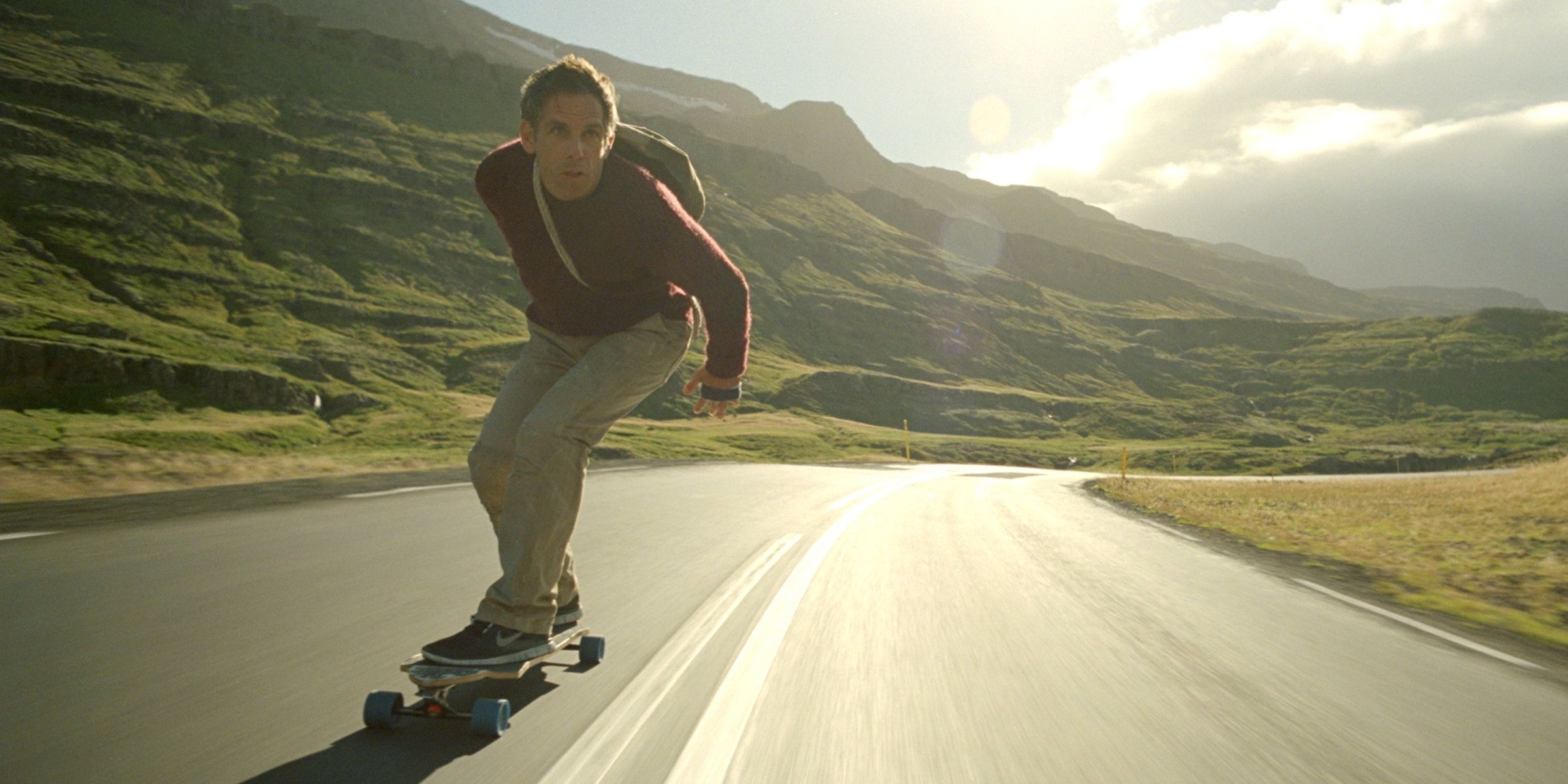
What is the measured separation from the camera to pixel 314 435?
2858 cm

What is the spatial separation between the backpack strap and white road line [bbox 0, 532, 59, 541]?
16.3 feet

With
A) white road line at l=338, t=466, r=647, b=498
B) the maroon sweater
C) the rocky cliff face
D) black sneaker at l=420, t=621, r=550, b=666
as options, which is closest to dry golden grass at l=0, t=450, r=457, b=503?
white road line at l=338, t=466, r=647, b=498

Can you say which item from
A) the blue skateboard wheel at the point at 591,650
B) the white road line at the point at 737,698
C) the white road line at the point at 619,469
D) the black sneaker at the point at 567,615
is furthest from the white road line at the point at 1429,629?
the white road line at the point at 619,469

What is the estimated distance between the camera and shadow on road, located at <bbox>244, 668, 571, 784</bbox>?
2236 mm

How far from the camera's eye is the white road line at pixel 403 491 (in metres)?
9.24

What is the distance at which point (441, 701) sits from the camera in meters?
2.67

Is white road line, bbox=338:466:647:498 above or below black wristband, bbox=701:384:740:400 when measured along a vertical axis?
below

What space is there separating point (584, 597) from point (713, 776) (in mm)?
2512

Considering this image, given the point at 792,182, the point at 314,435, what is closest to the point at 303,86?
the point at 792,182

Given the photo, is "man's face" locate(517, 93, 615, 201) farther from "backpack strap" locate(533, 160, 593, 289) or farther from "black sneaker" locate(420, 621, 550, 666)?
"black sneaker" locate(420, 621, 550, 666)

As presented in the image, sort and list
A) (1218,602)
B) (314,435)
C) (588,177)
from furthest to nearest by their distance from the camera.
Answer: (314,435) → (1218,602) → (588,177)

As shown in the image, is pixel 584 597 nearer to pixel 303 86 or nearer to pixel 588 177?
pixel 588 177

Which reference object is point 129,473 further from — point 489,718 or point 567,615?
point 489,718

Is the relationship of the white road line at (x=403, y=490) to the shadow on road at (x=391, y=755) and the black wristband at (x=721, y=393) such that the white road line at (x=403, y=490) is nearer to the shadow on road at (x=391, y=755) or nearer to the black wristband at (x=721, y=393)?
the black wristband at (x=721, y=393)
